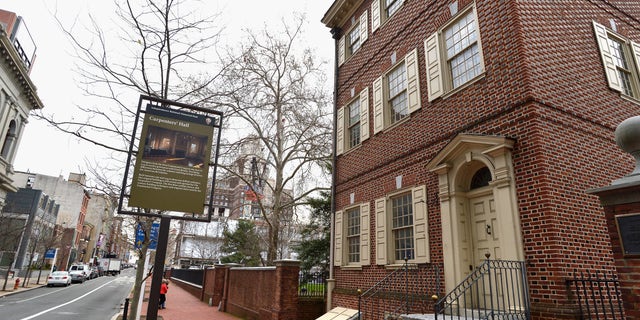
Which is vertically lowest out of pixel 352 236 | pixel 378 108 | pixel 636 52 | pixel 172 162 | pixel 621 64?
pixel 352 236

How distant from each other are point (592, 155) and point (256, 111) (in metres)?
16.3

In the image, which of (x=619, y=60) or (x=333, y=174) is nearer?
(x=619, y=60)

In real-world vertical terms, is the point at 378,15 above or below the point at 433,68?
above

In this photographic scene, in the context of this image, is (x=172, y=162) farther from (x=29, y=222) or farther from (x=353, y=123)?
(x=29, y=222)

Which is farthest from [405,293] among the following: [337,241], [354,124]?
[354,124]

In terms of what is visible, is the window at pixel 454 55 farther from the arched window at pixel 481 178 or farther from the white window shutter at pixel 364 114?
the white window shutter at pixel 364 114

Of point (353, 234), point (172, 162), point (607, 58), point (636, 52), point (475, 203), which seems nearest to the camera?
point (172, 162)

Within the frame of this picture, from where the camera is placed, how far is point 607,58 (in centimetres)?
863

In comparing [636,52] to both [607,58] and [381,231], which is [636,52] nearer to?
[607,58]

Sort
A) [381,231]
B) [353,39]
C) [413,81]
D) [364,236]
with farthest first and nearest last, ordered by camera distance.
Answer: [353,39] → [364,236] → [381,231] → [413,81]

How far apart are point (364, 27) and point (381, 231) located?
7.73 m

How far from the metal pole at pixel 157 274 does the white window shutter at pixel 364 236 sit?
20.7 feet

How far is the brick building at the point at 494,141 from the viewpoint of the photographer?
6.35m

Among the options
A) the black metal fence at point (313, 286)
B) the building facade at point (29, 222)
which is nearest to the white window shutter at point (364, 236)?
the black metal fence at point (313, 286)
